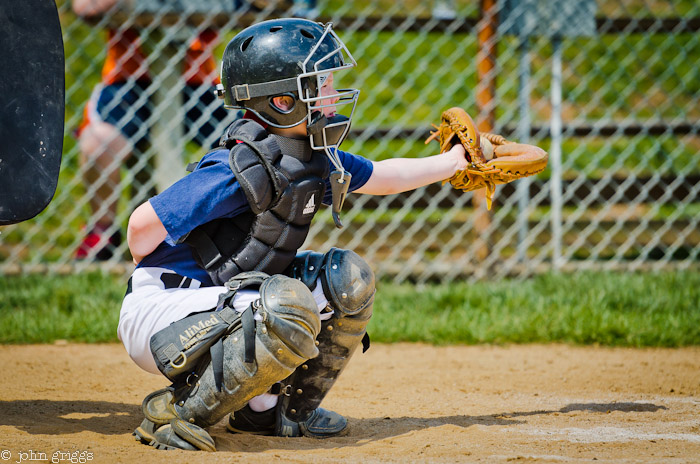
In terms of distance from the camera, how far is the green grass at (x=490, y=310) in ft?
13.7

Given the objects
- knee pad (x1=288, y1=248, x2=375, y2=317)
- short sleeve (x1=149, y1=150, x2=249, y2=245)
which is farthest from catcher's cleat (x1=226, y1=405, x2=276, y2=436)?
short sleeve (x1=149, y1=150, x2=249, y2=245)

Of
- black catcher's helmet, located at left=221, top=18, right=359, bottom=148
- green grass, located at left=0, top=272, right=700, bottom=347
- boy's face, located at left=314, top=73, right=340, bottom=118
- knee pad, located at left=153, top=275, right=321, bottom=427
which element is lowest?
green grass, located at left=0, top=272, right=700, bottom=347

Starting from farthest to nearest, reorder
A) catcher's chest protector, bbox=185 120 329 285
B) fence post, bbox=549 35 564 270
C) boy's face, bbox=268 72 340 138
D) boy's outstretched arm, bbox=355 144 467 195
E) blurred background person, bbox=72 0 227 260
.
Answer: fence post, bbox=549 35 564 270 < blurred background person, bbox=72 0 227 260 < boy's outstretched arm, bbox=355 144 467 195 < boy's face, bbox=268 72 340 138 < catcher's chest protector, bbox=185 120 329 285

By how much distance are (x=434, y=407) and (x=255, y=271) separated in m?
1.03

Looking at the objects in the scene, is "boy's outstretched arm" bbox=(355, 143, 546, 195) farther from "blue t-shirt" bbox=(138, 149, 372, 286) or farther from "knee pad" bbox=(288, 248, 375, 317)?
"blue t-shirt" bbox=(138, 149, 372, 286)

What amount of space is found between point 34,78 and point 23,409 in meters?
1.19

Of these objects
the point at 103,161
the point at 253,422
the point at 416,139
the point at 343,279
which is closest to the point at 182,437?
the point at 253,422

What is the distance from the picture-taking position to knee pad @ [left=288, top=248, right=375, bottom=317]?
2.49m

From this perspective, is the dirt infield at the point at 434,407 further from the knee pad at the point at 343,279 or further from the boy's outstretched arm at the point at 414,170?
the boy's outstretched arm at the point at 414,170

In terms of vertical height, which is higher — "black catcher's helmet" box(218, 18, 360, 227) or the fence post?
"black catcher's helmet" box(218, 18, 360, 227)

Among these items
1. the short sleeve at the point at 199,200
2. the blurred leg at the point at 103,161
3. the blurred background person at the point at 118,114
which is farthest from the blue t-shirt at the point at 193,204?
the blurred leg at the point at 103,161

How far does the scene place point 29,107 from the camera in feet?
8.38

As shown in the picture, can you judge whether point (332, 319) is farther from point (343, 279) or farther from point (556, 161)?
point (556, 161)

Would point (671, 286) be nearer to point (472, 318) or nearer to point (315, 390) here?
point (472, 318)
